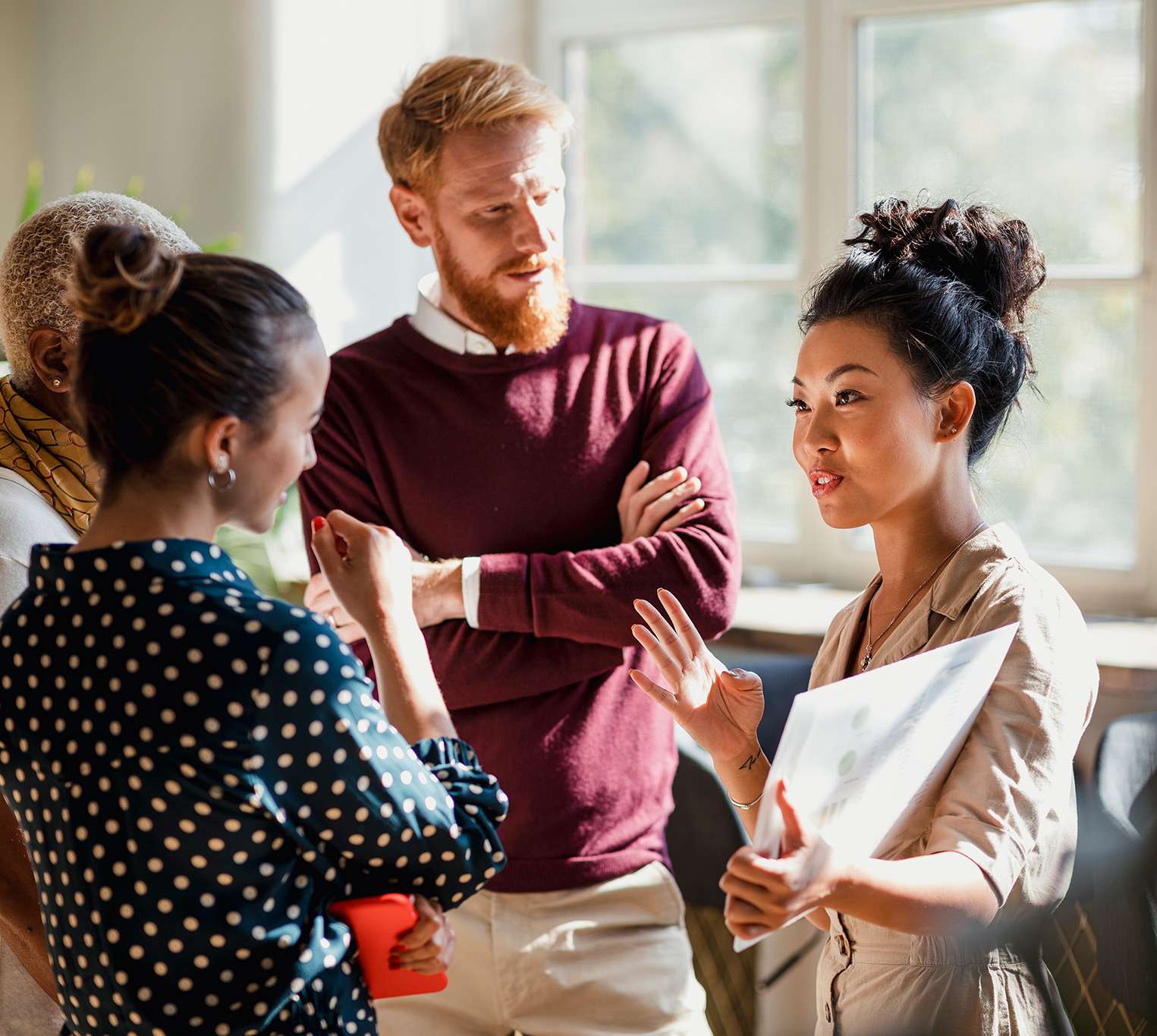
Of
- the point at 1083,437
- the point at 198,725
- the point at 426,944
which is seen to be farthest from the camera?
the point at 1083,437

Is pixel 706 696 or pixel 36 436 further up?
pixel 36 436

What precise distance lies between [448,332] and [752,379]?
4.66ft

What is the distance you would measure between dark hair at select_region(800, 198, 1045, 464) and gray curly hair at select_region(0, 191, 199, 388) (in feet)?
2.56

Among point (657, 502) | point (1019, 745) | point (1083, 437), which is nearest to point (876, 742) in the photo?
point (1019, 745)

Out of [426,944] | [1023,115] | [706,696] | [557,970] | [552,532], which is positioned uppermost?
[1023,115]

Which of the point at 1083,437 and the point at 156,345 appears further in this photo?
the point at 1083,437

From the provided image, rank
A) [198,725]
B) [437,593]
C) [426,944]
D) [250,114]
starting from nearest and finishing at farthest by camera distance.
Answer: [198,725] → [426,944] → [437,593] → [250,114]

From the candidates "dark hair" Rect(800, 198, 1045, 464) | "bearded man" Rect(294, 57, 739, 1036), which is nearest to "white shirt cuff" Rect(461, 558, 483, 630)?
"bearded man" Rect(294, 57, 739, 1036)

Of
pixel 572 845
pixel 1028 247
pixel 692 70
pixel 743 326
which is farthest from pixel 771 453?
pixel 1028 247

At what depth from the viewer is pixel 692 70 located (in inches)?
126

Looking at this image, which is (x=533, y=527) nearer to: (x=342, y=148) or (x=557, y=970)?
(x=557, y=970)

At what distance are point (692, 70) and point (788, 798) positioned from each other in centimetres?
260

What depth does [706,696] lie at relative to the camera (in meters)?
1.39

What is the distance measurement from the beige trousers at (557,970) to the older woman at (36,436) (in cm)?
61
